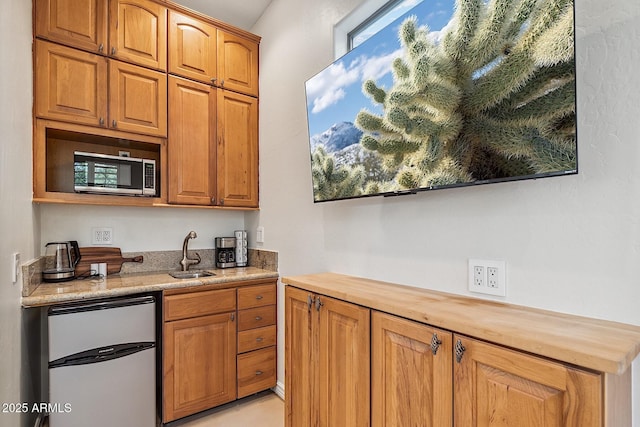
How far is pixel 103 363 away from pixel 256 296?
3.29ft

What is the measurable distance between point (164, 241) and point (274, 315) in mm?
1123

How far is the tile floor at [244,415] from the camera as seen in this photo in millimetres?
2201

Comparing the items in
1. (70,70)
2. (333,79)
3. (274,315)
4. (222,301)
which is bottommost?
(274,315)

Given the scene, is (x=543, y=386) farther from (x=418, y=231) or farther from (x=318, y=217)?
(x=318, y=217)

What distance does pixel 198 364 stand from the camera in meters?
2.24

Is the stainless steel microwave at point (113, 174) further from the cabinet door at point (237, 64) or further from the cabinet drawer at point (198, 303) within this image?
the cabinet door at point (237, 64)

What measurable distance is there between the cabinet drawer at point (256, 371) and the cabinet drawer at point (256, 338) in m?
0.04

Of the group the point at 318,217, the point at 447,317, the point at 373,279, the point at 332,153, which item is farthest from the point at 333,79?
the point at 447,317

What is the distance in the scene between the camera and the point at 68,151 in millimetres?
2377

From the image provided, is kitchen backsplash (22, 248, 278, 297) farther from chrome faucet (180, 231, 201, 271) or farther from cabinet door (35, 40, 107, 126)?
cabinet door (35, 40, 107, 126)

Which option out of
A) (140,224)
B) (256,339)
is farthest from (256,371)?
(140,224)

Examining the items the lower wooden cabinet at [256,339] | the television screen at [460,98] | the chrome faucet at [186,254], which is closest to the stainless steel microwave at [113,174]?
the chrome faucet at [186,254]

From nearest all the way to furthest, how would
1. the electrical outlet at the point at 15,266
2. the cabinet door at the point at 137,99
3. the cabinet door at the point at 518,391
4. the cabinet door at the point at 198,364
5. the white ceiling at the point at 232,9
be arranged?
the cabinet door at the point at 518,391 < the electrical outlet at the point at 15,266 < the cabinet door at the point at 198,364 < the cabinet door at the point at 137,99 < the white ceiling at the point at 232,9

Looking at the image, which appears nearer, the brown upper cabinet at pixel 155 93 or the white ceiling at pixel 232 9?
the brown upper cabinet at pixel 155 93
